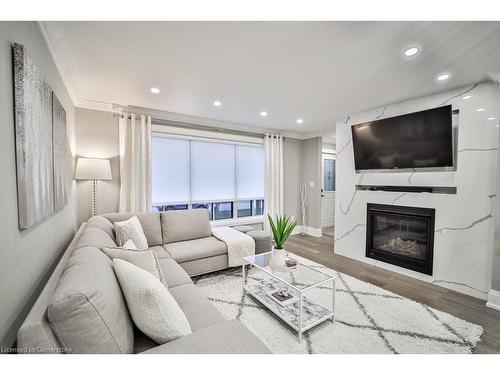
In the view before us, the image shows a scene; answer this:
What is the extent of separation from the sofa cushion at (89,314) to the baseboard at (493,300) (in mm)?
3209

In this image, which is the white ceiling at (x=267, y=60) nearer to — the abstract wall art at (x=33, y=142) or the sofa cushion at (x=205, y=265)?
the abstract wall art at (x=33, y=142)

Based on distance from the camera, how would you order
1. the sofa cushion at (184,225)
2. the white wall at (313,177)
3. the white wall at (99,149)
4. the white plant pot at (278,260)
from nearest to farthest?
1. the white plant pot at (278,260)
2. the sofa cushion at (184,225)
3. the white wall at (99,149)
4. the white wall at (313,177)

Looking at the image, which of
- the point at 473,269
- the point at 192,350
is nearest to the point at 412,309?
the point at 473,269

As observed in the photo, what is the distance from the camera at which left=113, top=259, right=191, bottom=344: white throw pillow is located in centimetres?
100

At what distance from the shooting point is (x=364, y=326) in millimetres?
1835

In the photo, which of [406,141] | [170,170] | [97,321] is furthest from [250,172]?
[97,321]

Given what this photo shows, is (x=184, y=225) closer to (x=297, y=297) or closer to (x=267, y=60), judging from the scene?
(x=297, y=297)

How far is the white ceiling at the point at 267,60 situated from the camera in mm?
1512

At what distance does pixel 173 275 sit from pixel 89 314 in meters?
1.12

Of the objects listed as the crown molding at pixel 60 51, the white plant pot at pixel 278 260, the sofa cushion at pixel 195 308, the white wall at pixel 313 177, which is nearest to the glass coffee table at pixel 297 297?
the white plant pot at pixel 278 260

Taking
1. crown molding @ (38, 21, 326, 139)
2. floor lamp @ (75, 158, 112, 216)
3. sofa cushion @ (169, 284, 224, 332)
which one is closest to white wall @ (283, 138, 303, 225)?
crown molding @ (38, 21, 326, 139)

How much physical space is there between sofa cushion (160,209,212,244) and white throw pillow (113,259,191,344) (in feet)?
6.09

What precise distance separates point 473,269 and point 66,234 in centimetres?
438

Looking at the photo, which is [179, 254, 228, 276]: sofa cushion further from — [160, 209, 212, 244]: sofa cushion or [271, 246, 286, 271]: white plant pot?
[271, 246, 286, 271]: white plant pot
